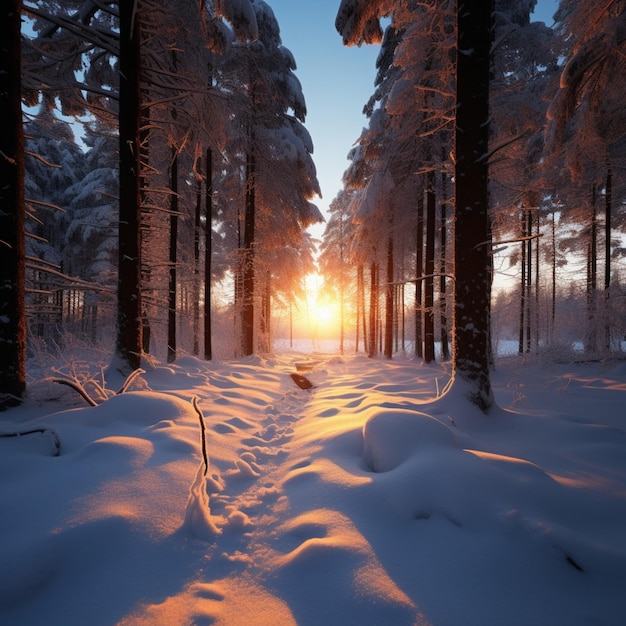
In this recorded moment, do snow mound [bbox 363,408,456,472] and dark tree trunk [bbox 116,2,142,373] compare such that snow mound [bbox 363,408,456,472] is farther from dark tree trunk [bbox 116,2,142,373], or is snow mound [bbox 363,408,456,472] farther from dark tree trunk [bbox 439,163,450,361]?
dark tree trunk [bbox 439,163,450,361]

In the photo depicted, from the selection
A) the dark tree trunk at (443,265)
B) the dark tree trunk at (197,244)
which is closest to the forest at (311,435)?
the dark tree trunk at (443,265)

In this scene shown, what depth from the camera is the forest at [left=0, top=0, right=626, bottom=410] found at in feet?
13.2

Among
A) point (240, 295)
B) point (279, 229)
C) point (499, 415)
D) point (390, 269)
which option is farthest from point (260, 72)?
point (499, 415)

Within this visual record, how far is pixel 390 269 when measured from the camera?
14.8 metres

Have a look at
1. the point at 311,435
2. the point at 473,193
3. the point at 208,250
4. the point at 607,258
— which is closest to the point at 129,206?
the point at 311,435

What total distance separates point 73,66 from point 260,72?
725 centimetres

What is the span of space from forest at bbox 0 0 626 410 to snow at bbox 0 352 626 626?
1632 millimetres

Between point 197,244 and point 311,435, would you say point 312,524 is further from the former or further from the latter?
point 197,244

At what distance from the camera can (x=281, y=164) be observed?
1250cm

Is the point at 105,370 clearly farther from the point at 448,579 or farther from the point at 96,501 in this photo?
the point at 448,579

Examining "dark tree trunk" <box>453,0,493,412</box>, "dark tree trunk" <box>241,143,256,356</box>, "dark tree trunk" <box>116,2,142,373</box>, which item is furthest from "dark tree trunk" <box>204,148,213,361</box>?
"dark tree trunk" <box>453,0,493,412</box>

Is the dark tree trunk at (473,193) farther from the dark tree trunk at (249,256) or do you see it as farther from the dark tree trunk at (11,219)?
the dark tree trunk at (249,256)

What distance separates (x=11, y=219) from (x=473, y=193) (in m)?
5.86

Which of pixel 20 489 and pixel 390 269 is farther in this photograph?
pixel 390 269
